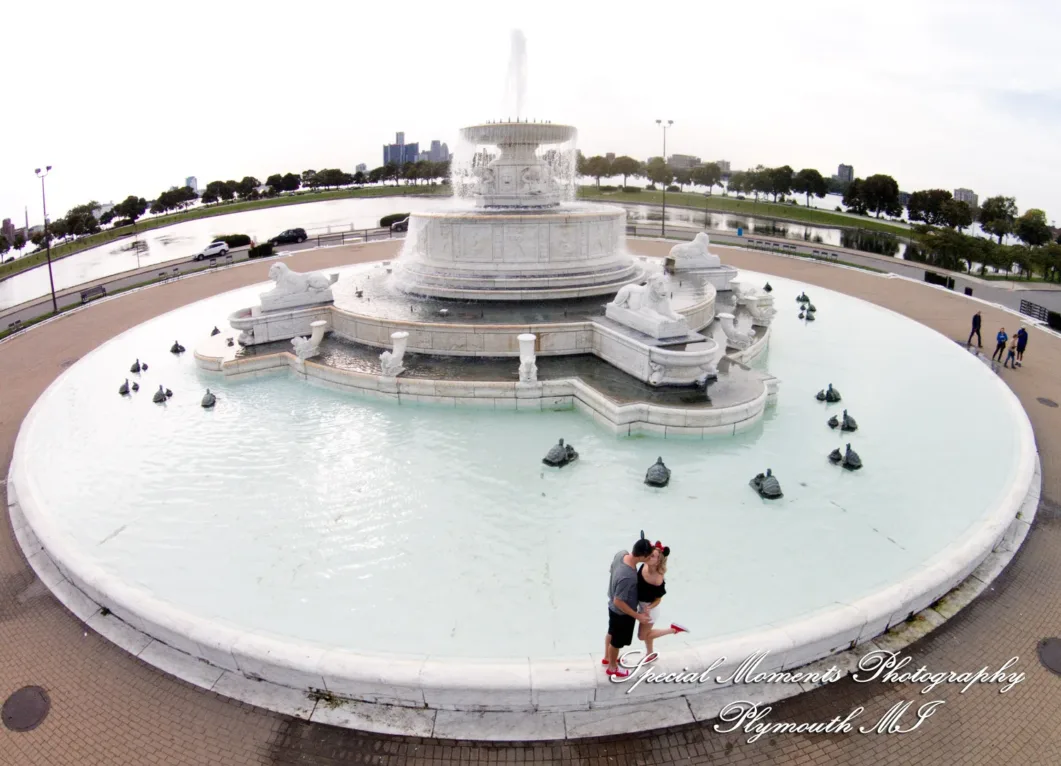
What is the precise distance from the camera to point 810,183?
64.5 metres

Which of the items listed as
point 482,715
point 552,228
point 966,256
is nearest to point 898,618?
point 482,715

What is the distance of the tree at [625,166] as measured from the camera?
76875 mm

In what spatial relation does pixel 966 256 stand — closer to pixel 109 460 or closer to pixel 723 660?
pixel 723 660

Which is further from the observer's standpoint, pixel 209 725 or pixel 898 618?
pixel 898 618

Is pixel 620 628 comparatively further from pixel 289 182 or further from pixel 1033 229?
pixel 289 182

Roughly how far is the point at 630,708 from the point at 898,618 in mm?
3493

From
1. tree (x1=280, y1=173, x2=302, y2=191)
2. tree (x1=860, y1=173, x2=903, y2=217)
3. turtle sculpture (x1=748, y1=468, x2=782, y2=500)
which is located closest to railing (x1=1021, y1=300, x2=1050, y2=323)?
turtle sculpture (x1=748, y1=468, x2=782, y2=500)

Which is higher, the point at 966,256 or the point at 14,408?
the point at 966,256

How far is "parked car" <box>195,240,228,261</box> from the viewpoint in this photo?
3653cm

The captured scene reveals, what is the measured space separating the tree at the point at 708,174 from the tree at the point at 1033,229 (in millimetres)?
35039

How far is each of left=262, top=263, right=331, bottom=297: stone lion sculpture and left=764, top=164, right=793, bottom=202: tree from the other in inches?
2366

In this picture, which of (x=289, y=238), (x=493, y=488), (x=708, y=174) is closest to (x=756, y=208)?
(x=708, y=174)

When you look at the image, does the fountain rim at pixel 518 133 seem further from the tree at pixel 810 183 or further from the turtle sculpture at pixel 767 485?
the tree at pixel 810 183

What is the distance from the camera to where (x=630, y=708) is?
6215mm
